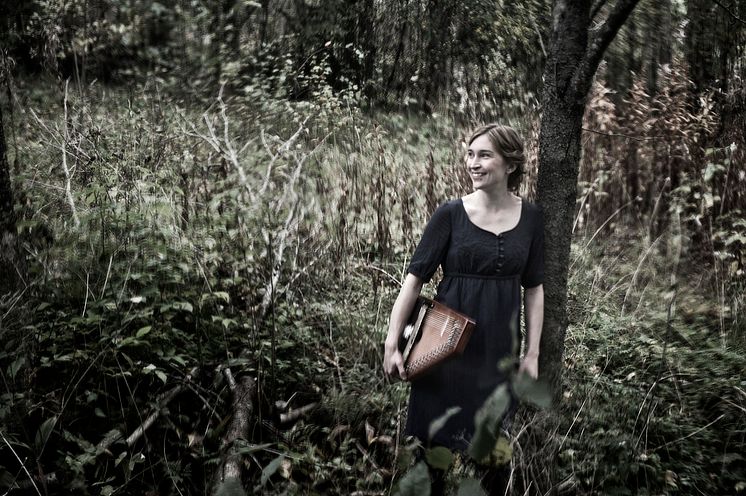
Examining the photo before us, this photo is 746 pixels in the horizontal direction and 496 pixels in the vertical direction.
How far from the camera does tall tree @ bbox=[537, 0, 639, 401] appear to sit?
2201 millimetres

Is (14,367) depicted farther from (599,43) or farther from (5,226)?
(599,43)

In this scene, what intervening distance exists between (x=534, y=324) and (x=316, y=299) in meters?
1.83

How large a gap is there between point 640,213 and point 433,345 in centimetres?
342

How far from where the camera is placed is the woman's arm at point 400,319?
2289 mm

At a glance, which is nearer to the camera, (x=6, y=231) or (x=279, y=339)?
(x=6, y=231)

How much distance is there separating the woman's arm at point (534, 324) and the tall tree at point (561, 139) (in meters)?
0.10

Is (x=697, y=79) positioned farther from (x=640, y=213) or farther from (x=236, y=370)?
(x=236, y=370)

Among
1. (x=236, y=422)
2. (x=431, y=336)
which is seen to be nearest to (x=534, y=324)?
(x=431, y=336)

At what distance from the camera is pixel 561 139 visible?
2.27 metres

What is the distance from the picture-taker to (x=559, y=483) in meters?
2.37

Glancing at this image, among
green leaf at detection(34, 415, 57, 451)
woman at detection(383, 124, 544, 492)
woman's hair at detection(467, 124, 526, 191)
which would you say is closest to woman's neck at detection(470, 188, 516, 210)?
woman at detection(383, 124, 544, 492)

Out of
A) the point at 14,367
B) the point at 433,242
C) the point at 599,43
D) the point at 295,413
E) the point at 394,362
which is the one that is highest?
the point at 599,43

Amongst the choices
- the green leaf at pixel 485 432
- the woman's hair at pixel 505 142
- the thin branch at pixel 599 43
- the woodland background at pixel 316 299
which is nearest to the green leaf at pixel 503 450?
the woodland background at pixel 316 299

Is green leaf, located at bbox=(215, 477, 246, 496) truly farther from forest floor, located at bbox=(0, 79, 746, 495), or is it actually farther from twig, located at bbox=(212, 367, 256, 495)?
twig, located at bbox=(212, 367, 256, 495)
